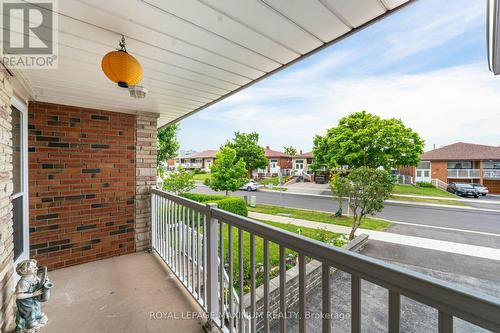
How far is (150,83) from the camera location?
2.39 m

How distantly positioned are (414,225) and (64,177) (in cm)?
1031

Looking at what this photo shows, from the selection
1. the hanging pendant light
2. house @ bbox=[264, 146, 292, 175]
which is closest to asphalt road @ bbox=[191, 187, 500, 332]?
the hanging pendant light

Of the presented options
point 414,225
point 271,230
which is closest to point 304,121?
point 414,225

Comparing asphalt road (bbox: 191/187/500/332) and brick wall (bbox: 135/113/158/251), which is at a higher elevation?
brick wall (bbox: 135/113/158/251)

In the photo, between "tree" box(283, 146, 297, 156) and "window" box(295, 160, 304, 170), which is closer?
"window" box(295, 160, 304, 170)

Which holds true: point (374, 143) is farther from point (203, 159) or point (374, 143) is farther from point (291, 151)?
point (203, 159)

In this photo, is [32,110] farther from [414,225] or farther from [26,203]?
[414,225]

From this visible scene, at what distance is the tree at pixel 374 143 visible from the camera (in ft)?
51.7

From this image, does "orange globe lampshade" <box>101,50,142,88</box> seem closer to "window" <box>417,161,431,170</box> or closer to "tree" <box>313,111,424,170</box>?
"tree" <box>313,111,424,170</box>

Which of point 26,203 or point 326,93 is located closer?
point 26,203

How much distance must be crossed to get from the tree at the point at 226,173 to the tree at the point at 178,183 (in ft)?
7.25

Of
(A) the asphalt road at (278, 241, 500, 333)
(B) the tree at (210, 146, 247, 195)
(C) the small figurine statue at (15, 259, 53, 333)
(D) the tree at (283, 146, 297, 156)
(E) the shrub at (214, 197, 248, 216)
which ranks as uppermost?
(D) the tree at (283, 146, 297, 156)

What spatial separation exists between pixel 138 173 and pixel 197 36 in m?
2.68

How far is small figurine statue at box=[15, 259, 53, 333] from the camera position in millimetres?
1726
